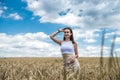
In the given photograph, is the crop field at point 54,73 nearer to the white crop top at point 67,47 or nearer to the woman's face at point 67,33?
the white crop top at point 67,47

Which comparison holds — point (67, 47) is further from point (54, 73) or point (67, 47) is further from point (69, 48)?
point (54, 73)

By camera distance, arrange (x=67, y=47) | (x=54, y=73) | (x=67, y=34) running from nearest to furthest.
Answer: (x=54, y=73)
(x=67, y=47)
(x=67, y=34)

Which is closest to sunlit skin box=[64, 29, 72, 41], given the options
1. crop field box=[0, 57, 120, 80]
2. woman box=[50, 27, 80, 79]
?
woman box=[50, 27, 80, 79]

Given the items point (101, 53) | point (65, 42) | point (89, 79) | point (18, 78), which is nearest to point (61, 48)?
point (65, 42)

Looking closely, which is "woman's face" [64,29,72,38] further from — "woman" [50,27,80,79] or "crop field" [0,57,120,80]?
"crop field" [0,57,120,80]

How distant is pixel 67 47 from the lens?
6855 mm

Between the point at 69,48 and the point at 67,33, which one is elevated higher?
the point at 67,33

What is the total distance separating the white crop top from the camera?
685 centimetres

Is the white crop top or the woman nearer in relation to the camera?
the woman

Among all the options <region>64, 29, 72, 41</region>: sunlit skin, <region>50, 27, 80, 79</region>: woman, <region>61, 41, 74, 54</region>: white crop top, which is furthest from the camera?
<region>64, 29, 72, 41</region>: sunlit skin

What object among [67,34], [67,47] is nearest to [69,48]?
[67,47]

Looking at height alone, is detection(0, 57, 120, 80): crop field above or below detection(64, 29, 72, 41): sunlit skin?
below

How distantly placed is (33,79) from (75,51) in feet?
12.5

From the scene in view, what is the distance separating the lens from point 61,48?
22.8 feet
